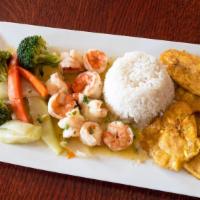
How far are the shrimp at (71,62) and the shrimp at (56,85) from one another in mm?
106

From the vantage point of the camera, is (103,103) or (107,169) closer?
(107,169)

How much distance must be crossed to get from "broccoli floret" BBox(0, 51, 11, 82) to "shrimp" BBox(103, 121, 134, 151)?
0.78 m

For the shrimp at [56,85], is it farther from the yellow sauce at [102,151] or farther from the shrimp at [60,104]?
the yellow sauce at [102,151]

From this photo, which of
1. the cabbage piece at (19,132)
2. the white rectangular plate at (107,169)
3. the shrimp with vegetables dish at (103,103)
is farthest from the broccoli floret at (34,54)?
the white rectangular plate at (107,169)

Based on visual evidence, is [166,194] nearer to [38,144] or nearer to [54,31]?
[38,144]

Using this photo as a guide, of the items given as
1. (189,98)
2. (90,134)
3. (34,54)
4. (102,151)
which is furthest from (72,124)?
(189,98)

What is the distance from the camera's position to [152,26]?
3.23m

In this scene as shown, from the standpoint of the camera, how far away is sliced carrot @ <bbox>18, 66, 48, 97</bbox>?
2.78 m

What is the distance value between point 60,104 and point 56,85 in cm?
13

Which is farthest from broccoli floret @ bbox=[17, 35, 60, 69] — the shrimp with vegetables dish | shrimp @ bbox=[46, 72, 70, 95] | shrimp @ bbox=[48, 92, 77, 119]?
→ shrimp @ bbox=[48, 92, 77, 119]

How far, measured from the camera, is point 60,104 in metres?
2.71

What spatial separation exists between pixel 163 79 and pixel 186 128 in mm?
348

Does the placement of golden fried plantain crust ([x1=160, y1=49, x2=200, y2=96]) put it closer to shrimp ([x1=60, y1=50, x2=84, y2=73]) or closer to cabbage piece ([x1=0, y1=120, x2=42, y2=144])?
shrimp ([x1=60, y1=50, x2=84, y2=73])

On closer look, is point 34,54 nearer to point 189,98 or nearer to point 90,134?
point 90,134
